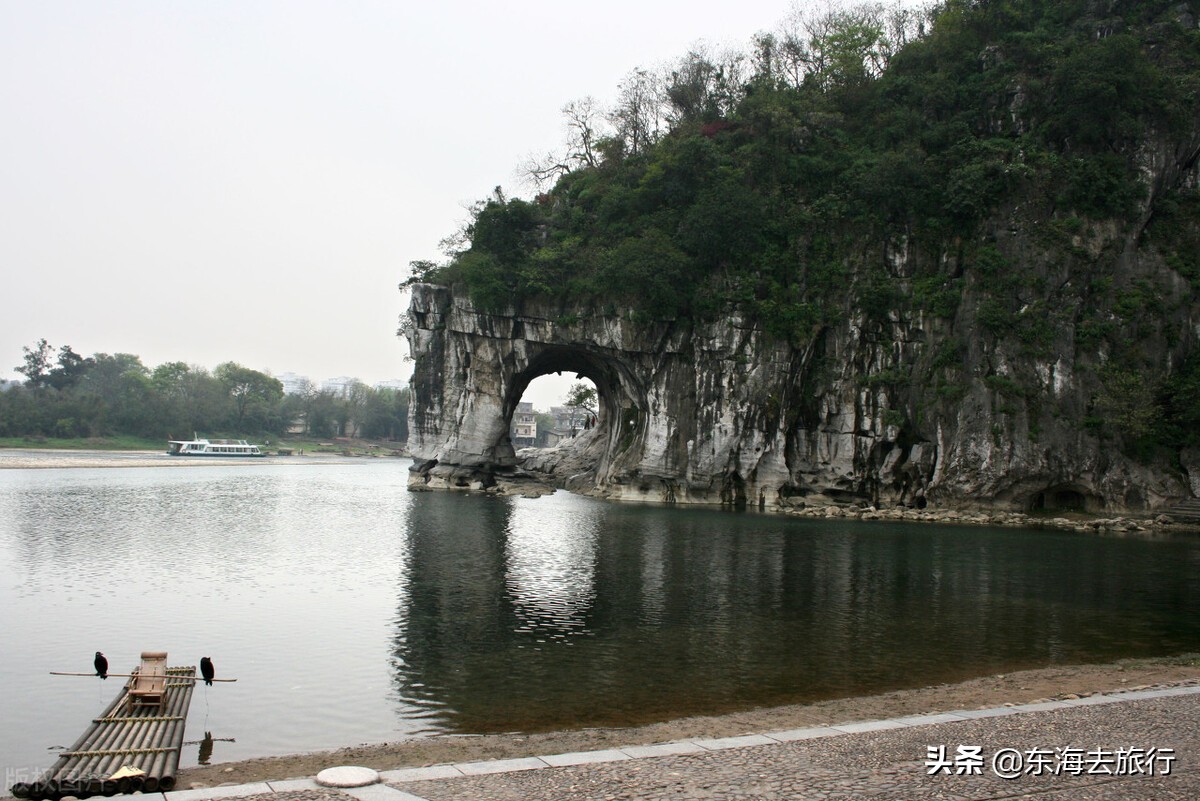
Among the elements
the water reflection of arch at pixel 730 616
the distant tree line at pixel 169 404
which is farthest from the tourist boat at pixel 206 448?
the water reflection of arch at pixel 730 616

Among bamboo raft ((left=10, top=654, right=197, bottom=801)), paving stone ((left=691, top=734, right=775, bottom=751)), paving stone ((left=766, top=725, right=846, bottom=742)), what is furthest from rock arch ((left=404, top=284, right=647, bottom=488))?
paving stone ((left=691, top=734, right=775, bottom=751))

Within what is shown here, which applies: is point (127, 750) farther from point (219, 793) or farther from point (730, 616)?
point (730, 616)

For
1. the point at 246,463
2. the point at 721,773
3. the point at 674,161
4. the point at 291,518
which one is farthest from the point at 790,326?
the point at 246,463

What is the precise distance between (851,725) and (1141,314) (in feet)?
127

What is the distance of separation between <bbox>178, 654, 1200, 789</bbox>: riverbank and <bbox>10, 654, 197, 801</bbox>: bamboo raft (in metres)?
0.38

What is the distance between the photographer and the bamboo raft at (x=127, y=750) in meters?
8.51

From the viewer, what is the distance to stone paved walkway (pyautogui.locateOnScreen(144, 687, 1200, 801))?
25.5ft

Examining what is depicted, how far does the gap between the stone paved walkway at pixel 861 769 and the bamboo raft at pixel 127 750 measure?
37.2 inches

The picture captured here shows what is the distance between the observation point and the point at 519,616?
17922mm

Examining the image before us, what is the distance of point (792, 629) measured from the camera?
57.1 feet

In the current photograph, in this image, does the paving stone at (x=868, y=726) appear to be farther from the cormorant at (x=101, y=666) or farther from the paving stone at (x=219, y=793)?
the cormorant at (x=101, y=666)

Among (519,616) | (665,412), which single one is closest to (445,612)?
(519,616)

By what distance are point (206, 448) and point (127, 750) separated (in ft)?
310

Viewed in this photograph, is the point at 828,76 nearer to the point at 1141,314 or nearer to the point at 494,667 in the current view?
the point at 1141,314
